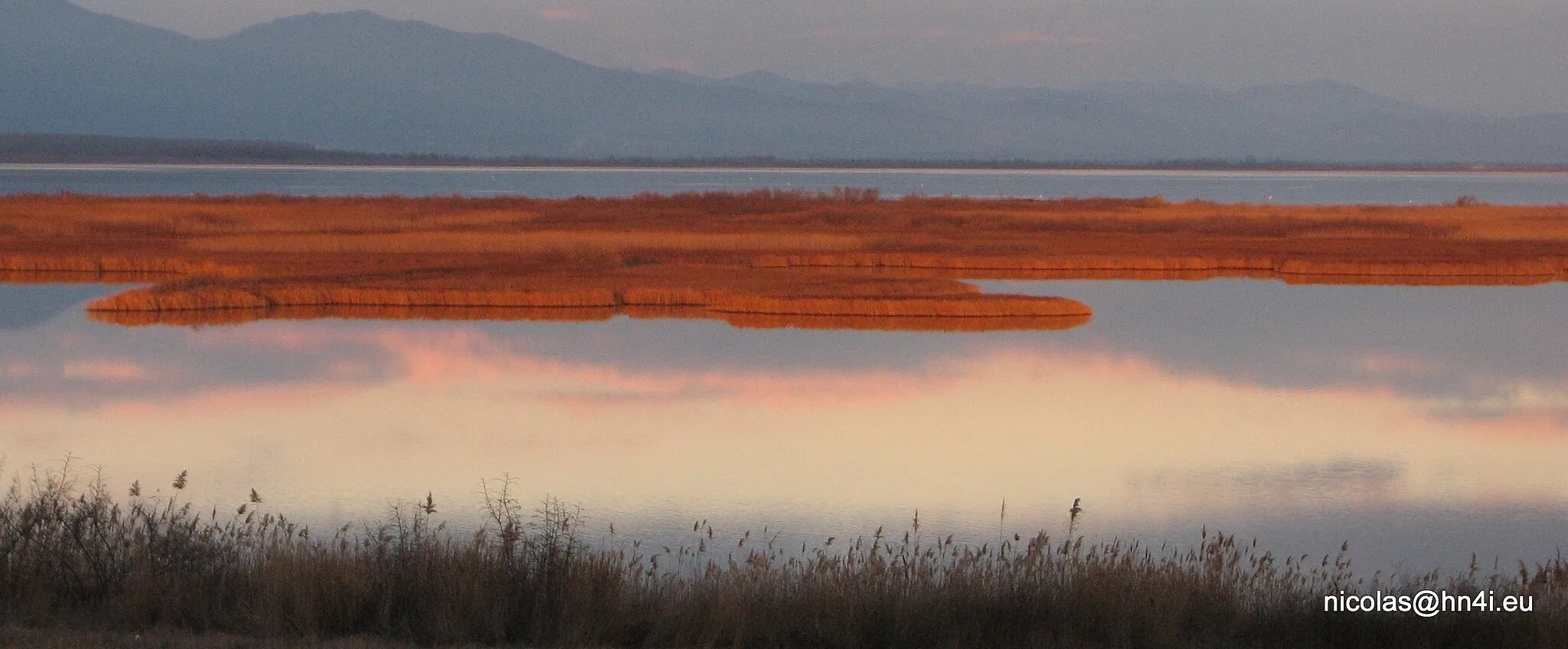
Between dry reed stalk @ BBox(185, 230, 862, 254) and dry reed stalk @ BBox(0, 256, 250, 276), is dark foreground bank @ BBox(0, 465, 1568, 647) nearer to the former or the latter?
dry reed stalk @ BBox(0, 256, 250, 276)

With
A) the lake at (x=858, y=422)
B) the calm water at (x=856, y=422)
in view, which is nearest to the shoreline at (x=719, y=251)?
the lake at (x=858, y=422)

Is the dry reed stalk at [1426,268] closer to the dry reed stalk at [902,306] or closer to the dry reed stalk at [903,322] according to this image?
the dry reed stalk at [902,306]

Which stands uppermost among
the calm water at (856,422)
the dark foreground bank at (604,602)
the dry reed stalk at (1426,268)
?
the dry reed stalk at (1426,268)

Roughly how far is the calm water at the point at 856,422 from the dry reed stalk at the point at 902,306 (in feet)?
3.76

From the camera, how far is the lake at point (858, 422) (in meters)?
12.7

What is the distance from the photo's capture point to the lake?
12664 millimetres

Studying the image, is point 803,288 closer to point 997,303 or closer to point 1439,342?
point 997,303

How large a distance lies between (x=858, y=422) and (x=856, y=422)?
2 centimetres

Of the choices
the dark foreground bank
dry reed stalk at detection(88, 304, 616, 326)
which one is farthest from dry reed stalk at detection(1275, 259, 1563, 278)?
the dark foreground bank

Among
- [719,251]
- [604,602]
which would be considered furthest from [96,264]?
[604,602]

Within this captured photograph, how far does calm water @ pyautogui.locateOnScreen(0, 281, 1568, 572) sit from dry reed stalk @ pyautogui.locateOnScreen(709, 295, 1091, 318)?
1146mm

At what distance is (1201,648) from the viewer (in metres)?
7.29

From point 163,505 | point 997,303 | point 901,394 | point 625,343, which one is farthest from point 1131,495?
point 997,303

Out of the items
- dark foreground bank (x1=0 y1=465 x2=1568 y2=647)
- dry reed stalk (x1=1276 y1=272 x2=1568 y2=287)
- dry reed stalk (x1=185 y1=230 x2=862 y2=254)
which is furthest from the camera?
dry reed stalk (x1=185 y1=230 x2=862 y2=254)
